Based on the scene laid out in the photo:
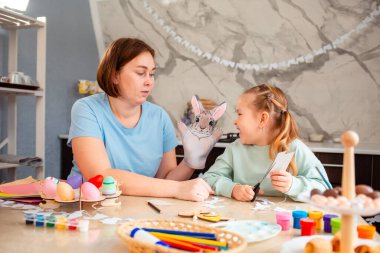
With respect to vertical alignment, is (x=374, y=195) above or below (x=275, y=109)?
below

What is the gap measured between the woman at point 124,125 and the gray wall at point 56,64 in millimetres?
1325

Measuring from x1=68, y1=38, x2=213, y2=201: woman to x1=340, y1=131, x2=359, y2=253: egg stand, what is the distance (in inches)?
35.3

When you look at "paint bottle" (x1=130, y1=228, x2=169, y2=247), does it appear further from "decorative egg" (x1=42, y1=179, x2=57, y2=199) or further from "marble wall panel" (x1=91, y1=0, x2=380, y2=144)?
"marble wall panel" (x1=91, y1=0, x2=380, y2=144)

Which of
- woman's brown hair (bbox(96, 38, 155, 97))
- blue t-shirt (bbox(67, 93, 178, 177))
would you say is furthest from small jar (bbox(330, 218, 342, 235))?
woman's brown hair (bbox(96, 38, 155, 97))

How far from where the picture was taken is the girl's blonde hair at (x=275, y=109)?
1627mm

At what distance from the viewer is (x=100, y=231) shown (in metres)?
1.00

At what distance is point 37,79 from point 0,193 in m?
1.53

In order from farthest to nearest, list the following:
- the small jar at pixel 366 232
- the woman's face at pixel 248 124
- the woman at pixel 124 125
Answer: the woman's face at pixel 248 124
the woman at pixel 124 125
the small jar at pixel 366 232

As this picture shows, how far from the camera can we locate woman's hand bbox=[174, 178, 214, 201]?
1.36 meters

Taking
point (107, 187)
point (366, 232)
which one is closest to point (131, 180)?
point (107, 187)

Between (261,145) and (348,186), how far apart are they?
39.5 inches

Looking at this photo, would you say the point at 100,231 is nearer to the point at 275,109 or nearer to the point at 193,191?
the point at 193,191

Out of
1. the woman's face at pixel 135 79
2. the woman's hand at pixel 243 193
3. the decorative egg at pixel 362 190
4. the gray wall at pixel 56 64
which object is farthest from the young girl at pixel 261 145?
the gray wall at pixel 56 64

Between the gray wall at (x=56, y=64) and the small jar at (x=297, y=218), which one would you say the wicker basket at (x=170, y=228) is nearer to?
the small jar at (x=297, y=218)
